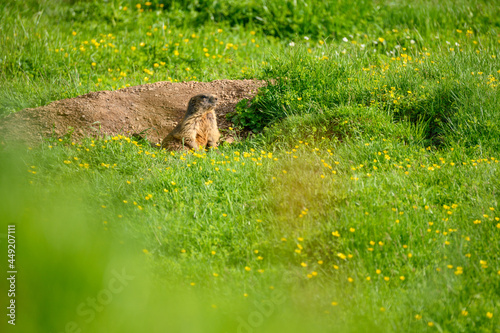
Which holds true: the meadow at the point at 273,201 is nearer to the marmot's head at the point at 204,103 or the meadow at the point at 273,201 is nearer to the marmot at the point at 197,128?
the marmot at the point at 197,128

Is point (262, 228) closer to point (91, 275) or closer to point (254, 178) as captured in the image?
point (254, 178)

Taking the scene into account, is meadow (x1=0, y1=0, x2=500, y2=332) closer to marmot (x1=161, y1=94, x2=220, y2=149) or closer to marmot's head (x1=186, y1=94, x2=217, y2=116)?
marmot (x1=161, y1=94, x2=220, y2=149)

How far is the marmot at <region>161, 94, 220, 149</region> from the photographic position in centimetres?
486

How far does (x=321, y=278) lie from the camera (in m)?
3.14

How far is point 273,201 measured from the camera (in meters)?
3.83

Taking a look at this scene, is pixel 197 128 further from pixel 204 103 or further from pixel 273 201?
pixel 273 201

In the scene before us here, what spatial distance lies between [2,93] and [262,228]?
417 centimetres

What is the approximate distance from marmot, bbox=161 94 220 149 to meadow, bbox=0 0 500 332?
230 mm

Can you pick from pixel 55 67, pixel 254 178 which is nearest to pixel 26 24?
pixel 55 67

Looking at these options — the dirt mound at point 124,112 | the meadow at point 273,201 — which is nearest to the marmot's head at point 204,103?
the meadow at point 273,201

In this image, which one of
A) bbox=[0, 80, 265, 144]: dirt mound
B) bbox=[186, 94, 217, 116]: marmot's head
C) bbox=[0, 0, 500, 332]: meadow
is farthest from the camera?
bbox=[0, 80, 265, 144]: dirt mound

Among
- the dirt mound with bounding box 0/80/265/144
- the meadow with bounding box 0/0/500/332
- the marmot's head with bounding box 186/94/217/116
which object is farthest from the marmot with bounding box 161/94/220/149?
the dirt mound with bounding box 0/80/265/144

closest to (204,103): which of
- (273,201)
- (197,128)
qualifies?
(197,128)

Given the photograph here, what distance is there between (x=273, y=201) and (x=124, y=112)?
8.07 feet
